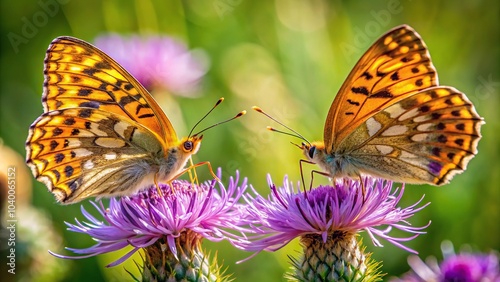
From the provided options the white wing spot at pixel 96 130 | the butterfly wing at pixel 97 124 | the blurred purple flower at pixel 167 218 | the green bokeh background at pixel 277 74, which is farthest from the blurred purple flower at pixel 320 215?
the green bokeh background at pixel 277 74

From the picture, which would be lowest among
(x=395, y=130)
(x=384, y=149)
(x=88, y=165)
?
(x=88, y=165)

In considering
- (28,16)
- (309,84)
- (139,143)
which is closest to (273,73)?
(309,84)

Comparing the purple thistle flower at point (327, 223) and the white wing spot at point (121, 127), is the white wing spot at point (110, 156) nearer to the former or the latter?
the white wing spot at point (121, 127)

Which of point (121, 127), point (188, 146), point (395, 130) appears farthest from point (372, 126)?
point (121, 127)

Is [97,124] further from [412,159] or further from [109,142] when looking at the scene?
[412,159]

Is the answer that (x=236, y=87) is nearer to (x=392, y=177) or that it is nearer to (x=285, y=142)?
(x=285, y=142)

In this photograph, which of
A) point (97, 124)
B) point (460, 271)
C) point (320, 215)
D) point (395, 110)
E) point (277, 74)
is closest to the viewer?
point (320, 215)
